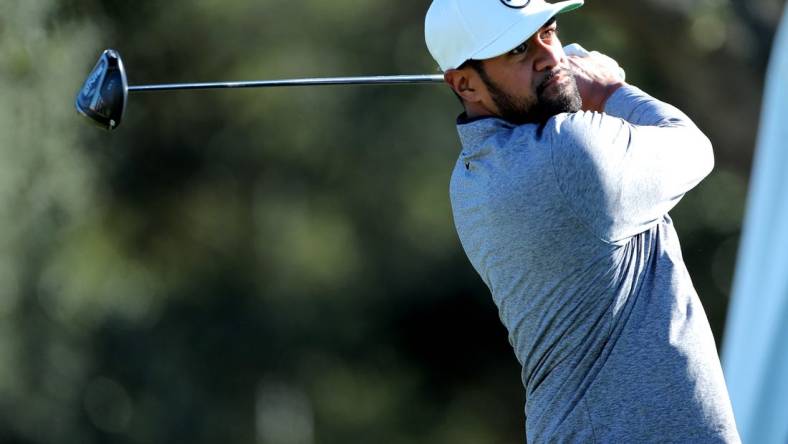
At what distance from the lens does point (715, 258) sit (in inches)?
400

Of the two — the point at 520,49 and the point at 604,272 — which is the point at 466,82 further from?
the point at 604,272

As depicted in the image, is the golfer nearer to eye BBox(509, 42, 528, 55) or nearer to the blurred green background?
eye BBox(509, 42, 528, 55)

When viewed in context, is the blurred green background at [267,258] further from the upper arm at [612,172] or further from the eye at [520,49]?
the upper arm at [612,172]

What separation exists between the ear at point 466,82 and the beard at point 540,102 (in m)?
0.03

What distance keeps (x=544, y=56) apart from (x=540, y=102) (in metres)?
0.08

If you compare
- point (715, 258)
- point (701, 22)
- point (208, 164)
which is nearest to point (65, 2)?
point (701, 22)

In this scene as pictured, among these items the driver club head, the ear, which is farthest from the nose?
the driver club head

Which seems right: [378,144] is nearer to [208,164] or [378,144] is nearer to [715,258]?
[208,164]

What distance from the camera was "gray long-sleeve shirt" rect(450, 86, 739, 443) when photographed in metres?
2.13

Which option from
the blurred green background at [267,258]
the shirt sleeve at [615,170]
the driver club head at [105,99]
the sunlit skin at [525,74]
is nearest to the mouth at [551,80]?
the sunlit skin at [525,74]

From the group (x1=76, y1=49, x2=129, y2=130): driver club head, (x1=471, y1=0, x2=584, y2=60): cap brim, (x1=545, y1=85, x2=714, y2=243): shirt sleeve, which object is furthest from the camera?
(x1=76, y1=49, x2=129, y2=130): driver club head

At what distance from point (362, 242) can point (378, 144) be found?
84 cm

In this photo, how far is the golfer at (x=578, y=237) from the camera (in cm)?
214

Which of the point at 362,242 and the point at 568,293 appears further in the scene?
the point at 362,242
